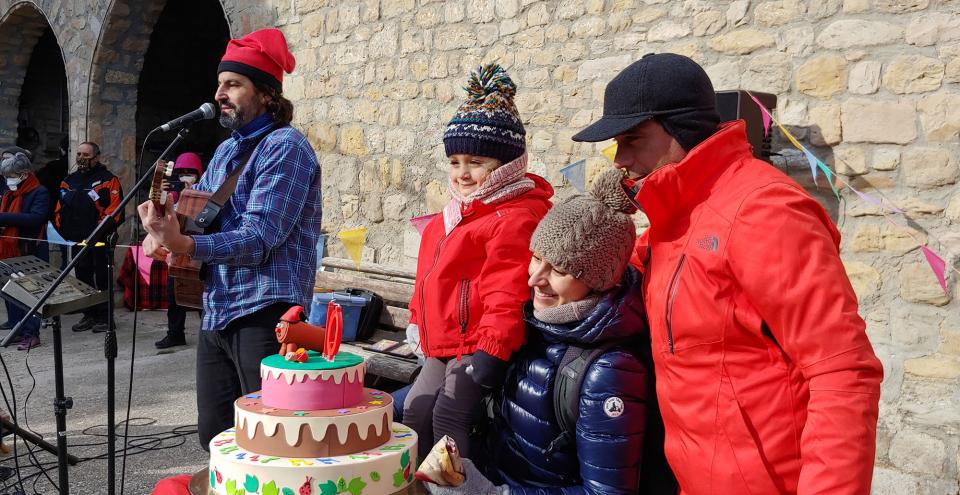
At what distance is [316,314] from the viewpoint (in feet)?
17.6

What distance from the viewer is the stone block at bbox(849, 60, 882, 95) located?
12.0 ft

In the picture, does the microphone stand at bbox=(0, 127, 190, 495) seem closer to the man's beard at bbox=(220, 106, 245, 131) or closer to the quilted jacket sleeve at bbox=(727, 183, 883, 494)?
the man's beard at bbox=(220, 106, 245, 131)

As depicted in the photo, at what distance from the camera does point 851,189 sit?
12.3 ft

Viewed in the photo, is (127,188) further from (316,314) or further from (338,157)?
(316,314)

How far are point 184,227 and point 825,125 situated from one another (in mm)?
2880

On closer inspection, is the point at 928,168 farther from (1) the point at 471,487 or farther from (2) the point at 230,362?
(2) the point at 230,362

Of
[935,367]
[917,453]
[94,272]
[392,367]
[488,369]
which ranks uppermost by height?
[488,369]

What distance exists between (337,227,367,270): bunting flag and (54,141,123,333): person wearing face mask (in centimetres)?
261

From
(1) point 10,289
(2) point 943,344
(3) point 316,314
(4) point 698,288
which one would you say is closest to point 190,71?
(3) point 316,314

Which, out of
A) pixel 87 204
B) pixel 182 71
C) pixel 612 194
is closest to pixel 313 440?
pixel 612 194

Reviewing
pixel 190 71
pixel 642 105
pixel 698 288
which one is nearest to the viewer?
pixel 698 288

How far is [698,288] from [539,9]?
12.6ft

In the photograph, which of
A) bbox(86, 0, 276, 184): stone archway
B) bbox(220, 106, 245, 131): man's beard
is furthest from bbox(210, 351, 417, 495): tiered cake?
bbox(86, 0, 276, 184): stone archway

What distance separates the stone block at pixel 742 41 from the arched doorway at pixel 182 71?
28.3ft
